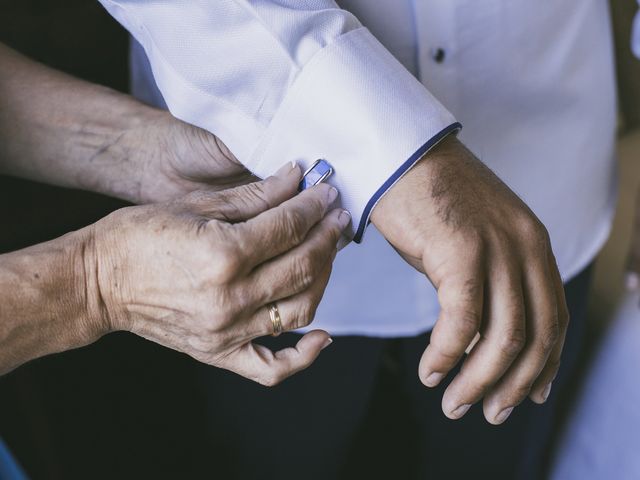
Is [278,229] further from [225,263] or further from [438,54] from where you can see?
[438,54]

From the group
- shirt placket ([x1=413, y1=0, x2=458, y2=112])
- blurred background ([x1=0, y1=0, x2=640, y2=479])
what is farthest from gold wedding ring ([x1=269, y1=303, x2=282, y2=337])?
blurred background ([x1=0, y1=0, x2=640, y2=479])

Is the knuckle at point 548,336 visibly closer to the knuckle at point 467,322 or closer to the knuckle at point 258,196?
the knuckle at point 467,322

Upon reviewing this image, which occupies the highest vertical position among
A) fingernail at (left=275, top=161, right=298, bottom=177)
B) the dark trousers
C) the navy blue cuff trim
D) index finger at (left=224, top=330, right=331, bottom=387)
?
the navy blue cuff trim

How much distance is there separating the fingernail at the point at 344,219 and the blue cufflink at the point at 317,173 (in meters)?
0.04

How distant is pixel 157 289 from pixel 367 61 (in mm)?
263

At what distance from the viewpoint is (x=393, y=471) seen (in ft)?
4.97

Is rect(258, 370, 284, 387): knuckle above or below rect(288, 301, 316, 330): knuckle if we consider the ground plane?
below

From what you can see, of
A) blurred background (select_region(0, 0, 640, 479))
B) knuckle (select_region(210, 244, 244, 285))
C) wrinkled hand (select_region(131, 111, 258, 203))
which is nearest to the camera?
knuckle (select_region(210, 244, 244, 285))

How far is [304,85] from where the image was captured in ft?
2.01

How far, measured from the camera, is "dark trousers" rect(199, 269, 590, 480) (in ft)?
3.37

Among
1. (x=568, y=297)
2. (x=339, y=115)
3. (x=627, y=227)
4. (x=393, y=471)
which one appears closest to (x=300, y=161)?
(x=339, y=115)

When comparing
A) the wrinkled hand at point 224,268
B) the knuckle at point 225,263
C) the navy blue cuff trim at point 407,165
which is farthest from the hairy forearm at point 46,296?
the navy blue cuff trim at point 407,165

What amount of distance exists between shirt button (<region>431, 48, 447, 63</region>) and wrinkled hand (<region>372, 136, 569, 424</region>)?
0.19 meters

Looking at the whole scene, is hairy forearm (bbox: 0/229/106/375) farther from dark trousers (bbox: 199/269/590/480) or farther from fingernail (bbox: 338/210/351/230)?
dark trousers (bbox: 199/269/590/480)
